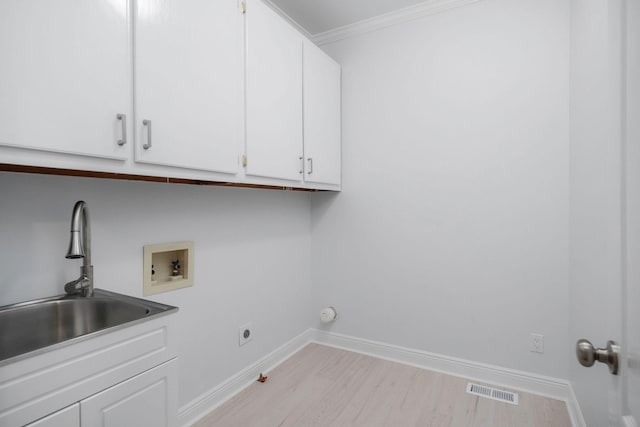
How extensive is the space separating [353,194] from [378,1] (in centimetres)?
136

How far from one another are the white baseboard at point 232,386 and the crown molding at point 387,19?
242 cm

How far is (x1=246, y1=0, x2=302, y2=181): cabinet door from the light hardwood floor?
1.31 m

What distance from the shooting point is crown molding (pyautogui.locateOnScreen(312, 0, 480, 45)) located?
2.27 meters

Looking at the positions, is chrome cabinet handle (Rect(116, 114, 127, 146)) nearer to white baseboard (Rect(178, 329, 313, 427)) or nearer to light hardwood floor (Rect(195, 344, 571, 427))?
Result: white baseboard (Rect(178, 329, 313, 427))

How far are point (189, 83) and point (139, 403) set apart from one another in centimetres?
118

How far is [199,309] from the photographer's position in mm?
1848

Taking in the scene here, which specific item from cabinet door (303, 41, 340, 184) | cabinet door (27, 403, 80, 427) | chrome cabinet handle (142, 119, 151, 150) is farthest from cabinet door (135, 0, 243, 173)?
cabinet door (27, 403, 80, 427)

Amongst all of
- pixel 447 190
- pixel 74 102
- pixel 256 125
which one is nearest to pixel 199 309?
pixel 256 125

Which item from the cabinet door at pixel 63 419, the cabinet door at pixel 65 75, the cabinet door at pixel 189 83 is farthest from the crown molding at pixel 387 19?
the cabinet door at pixel 63 419

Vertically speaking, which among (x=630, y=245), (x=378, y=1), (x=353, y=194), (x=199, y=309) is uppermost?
(x=378, y=1)

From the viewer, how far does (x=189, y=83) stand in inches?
54.5

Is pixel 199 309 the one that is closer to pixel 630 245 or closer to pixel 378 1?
pixel 630 245

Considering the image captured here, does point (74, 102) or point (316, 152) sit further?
point (316, 152)

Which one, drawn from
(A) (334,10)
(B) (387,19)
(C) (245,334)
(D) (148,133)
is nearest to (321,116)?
(A) (334,10)
